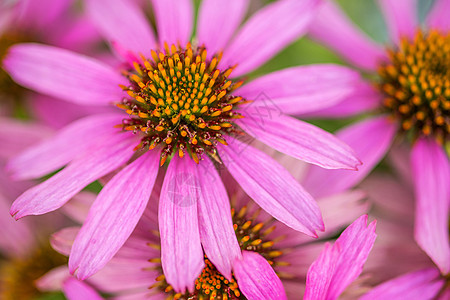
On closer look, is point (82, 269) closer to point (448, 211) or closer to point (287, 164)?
point (287, 164)

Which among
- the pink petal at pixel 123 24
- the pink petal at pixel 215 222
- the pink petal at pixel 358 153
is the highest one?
the pink petal at pixel 123 24

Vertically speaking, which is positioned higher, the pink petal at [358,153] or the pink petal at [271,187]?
the pink petal at [271,187]

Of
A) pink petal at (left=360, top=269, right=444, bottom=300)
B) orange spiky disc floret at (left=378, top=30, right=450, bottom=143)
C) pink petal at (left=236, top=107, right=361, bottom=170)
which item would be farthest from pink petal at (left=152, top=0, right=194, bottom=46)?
pink petal at (left=360, top=269, right=444, bottom=300)

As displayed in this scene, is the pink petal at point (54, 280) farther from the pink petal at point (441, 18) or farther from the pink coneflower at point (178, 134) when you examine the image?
the pink petal at point (441, 18)

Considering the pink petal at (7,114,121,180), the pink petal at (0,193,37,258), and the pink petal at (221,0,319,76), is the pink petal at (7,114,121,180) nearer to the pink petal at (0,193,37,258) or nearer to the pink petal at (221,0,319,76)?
the pink petal at (221,0,319,76)

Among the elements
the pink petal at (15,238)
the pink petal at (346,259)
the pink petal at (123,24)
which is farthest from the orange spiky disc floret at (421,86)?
the pink petal at (15,238)

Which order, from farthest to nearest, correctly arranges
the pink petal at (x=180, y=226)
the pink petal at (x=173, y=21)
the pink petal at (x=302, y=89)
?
the pink petal at (x=173, y=21) → the pink petal at (x=302, y=89) → the pink petal at (x=180, y=226)

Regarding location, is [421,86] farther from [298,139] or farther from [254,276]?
[254,276]
